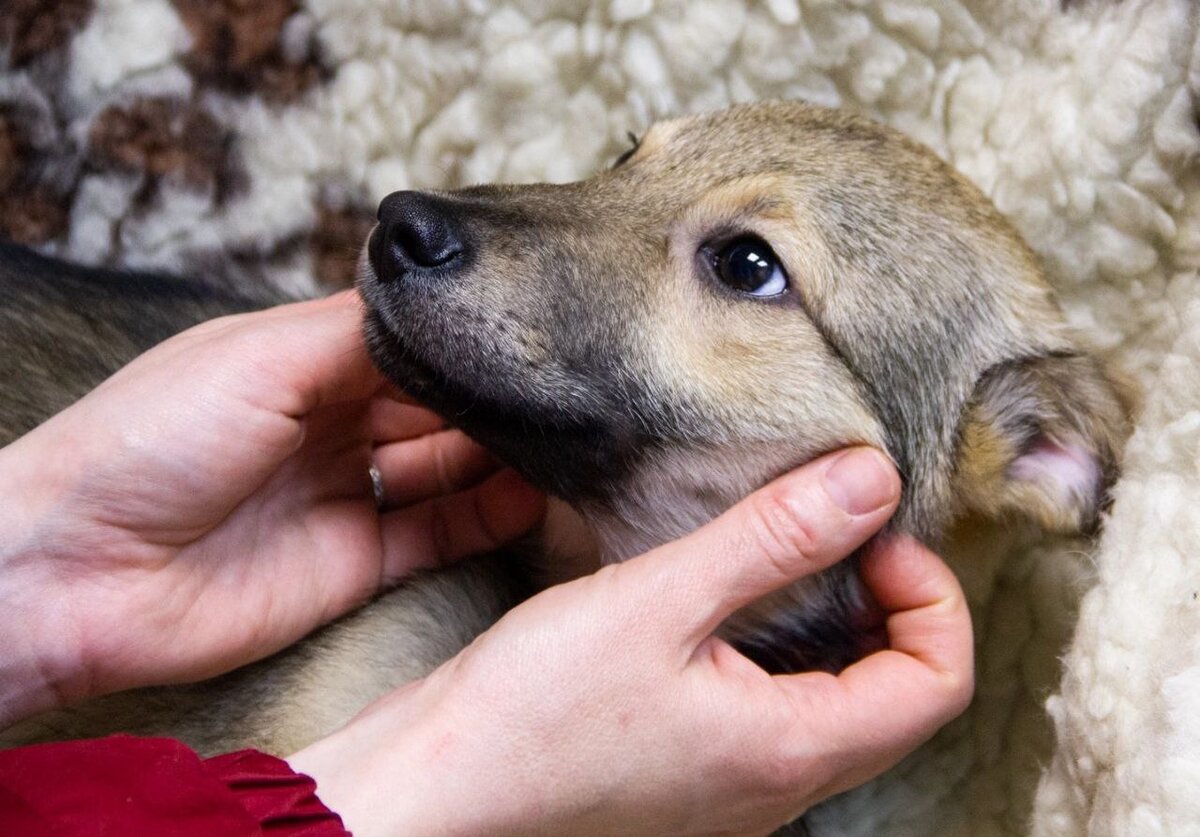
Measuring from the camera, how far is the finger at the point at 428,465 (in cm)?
254

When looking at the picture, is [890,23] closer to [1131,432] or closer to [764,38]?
[764,38]

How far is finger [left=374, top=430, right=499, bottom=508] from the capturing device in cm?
254

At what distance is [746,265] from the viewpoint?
6.88ft

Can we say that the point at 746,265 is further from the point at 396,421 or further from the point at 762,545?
Answer: the point at 396,421

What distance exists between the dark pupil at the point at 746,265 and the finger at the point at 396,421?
692 mm

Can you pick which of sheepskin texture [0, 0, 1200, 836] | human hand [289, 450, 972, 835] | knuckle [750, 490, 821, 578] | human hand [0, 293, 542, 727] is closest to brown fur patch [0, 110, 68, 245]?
sheepskin texture [0, 0, 1200, 836]

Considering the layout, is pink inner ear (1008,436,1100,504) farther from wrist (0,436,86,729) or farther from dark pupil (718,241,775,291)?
wrist (0,436,86,729)

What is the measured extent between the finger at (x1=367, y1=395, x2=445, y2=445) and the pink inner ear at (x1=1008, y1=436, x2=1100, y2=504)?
1103 millimetres

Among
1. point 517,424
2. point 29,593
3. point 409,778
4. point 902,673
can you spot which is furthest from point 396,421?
point 902,673

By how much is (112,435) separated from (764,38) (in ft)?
5.43

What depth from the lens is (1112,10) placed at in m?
2.46

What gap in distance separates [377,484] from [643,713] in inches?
35.8

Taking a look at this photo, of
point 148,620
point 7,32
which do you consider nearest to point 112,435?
point 148,620

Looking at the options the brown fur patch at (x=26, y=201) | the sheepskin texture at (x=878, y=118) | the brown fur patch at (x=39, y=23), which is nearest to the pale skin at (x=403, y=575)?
the sheepskin texture at (x=878, y=118)
